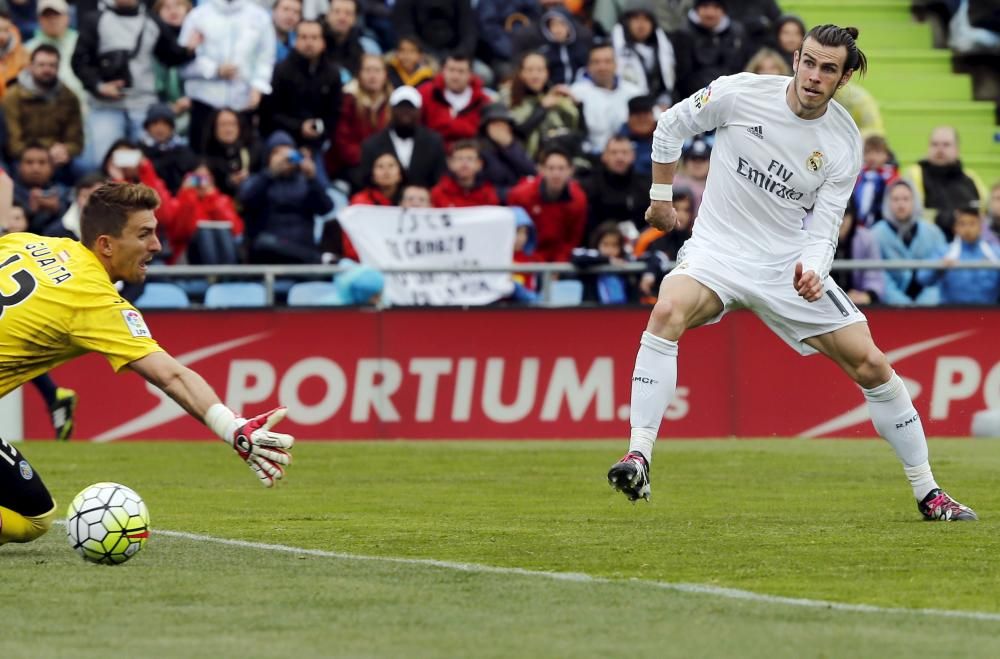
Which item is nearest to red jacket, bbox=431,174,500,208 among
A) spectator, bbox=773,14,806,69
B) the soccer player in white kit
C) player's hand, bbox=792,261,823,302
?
Answer: spectator, bbox=773,14,806,69

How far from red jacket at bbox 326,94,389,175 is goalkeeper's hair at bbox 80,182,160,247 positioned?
39.0ft

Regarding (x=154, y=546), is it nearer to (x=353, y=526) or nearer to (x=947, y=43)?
(x=353, y=526)

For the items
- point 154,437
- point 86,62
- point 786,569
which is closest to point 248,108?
point 86,62

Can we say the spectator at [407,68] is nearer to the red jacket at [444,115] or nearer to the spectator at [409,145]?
the red jacket at [444,115]

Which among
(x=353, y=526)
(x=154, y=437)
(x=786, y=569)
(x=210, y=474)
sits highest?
(x=786, y=569)

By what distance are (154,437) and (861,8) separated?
1311cm

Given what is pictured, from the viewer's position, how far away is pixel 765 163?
34.1 feet

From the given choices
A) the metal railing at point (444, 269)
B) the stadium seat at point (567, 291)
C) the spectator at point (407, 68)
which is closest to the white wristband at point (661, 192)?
the metal railing at point (444, 269)

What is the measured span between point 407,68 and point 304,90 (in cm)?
132

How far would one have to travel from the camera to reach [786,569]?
822cm

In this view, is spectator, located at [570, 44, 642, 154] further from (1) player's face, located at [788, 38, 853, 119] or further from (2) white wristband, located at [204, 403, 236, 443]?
(2) white wristband, located at [204, 403, 236, 443]

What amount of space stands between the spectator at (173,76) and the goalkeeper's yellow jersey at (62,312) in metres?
12.3

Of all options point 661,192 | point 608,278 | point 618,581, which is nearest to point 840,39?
point 661,192

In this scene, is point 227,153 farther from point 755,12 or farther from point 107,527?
point 107,527
